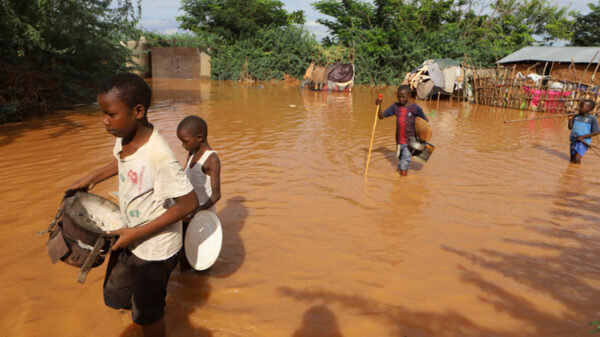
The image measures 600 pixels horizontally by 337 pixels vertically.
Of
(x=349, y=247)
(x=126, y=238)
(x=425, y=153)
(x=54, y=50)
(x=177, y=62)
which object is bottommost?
(x=349, y=247)

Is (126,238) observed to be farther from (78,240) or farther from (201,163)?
(201,163)

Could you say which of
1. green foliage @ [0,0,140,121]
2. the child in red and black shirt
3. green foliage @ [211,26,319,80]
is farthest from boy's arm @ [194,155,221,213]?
green foliage @ [211,26,319,80]

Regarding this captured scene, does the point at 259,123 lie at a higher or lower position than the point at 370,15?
lower

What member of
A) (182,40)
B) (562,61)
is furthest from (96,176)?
(182,40)

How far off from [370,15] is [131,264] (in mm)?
28725

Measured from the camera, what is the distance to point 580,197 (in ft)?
17.2

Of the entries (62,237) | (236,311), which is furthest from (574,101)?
(62,237)

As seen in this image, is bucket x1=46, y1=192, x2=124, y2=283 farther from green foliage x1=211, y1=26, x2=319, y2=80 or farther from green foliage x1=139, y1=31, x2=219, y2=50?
green foliage x1=139, y1=31, x2=219, y2=50

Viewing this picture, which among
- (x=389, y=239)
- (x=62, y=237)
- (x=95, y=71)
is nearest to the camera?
(x=62, y=237)

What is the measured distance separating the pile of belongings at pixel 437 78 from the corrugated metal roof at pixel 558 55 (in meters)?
4.95

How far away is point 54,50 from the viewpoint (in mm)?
9742

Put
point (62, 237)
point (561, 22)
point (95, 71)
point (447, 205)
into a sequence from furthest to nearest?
point (561, 22) < point (95, 71) < point (447, 205) < point (62, 237)

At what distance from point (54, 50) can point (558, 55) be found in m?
21.9

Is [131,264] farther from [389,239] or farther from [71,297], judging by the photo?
[389,239]
